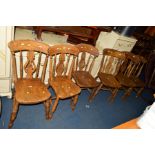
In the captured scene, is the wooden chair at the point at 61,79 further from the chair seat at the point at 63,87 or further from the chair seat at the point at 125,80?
the chair seat at the point at 125,80

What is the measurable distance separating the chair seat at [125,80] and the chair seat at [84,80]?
67 centimetres

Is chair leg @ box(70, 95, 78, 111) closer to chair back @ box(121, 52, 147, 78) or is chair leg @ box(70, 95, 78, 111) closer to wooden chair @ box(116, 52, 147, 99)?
wooden chair @ box(116, 52, 147, 99)

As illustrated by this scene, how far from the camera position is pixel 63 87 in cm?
240

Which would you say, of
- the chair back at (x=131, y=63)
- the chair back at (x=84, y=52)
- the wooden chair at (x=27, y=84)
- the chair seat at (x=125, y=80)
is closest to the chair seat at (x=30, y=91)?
the wooden chair at (x=27, y=84)

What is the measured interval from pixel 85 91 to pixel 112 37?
1161 millimetres

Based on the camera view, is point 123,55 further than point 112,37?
No

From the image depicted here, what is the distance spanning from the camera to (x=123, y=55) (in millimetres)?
3068

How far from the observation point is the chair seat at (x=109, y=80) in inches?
115

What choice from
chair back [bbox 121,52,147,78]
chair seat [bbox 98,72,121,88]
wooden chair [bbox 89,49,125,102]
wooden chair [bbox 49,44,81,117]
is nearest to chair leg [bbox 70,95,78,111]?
wooden chair [bbox 49,44,81,117]
